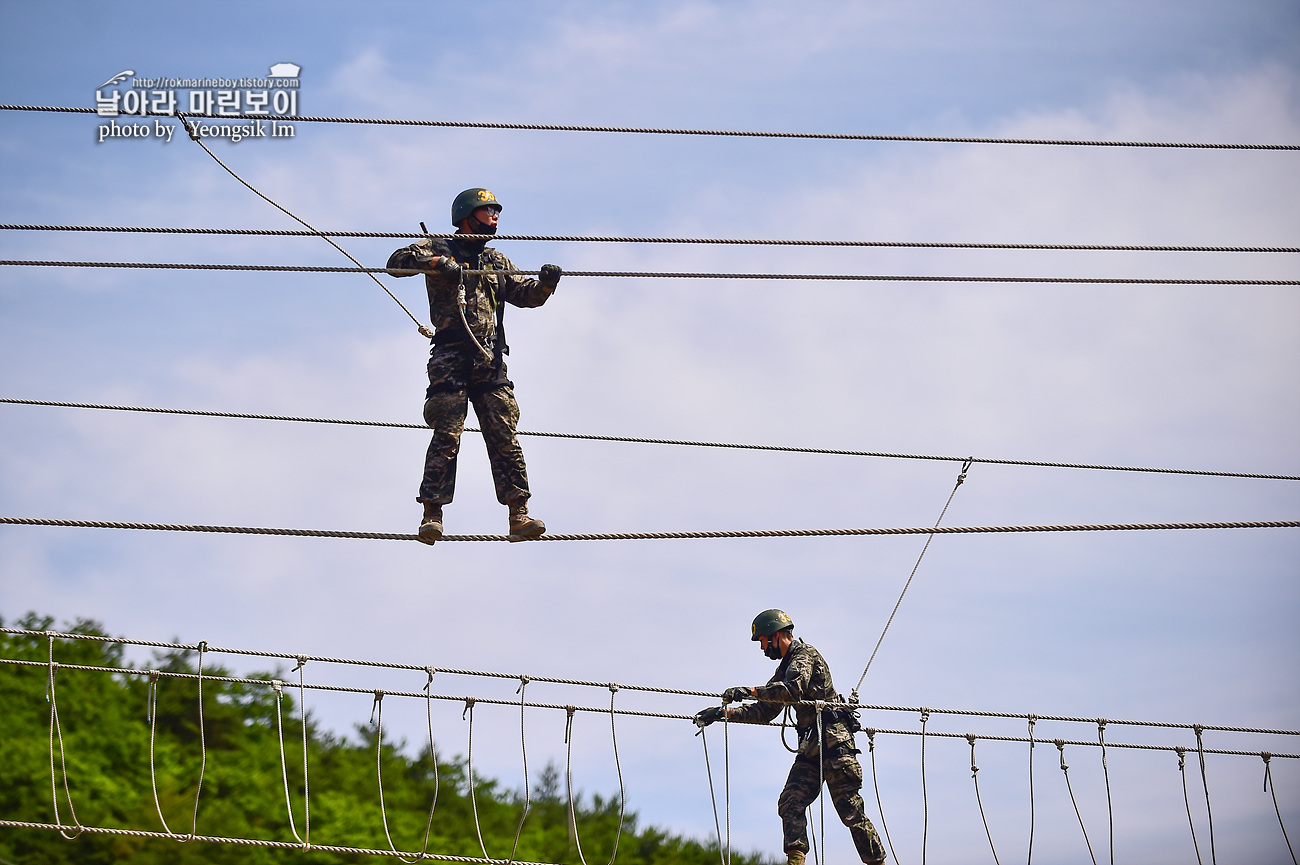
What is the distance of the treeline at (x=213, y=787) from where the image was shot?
1220 cm

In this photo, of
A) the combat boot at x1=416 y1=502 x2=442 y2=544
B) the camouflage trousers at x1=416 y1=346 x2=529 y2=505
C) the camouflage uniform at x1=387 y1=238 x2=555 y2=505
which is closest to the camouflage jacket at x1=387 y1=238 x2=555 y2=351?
the camouflage uniform at x1=387 y1=238 x2=555 y2=505

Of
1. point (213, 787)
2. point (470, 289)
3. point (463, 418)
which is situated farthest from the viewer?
point (213, 787)

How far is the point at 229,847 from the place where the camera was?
1242 centimetres

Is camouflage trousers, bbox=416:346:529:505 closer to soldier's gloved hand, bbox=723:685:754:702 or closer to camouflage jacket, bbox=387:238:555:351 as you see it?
camouflage jacket, bbox=387:238:555:351

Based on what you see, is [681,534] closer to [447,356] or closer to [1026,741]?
[447,356]

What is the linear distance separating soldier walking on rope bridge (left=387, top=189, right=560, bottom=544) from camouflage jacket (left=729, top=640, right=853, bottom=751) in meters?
1.90

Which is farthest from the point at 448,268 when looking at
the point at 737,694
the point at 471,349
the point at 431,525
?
the point at 737,694

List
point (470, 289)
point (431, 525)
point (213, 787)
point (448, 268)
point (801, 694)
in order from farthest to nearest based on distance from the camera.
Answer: point (213, 787) → point (801, 694) → point (470, 289) → point (448, 268) → point (431, 525)

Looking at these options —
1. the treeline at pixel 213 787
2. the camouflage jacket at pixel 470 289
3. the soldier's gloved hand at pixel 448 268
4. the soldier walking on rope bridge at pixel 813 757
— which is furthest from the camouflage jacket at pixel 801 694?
the treeline at pixel 213 787

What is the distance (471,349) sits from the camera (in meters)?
6.66

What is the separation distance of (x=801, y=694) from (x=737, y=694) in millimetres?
374

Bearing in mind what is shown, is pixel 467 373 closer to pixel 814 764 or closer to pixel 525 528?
pixel 525 528

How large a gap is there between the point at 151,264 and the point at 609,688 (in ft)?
11.1

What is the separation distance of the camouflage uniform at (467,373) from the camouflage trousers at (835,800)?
8.20ft
